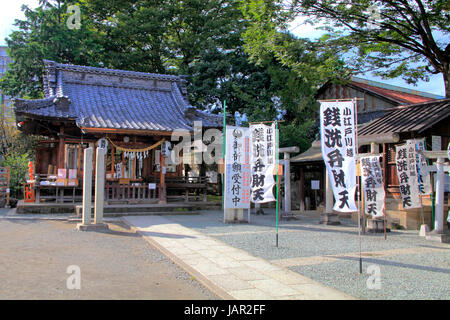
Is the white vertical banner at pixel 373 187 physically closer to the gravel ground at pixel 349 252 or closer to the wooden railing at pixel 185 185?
the gravel ground at pixel 349 252

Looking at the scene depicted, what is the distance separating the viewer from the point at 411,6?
1365 cm

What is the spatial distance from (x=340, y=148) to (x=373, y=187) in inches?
117

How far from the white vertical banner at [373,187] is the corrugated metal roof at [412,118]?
2.47 metres

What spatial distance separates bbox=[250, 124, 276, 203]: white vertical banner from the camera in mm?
10875

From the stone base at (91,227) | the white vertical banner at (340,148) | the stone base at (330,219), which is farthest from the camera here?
the stone base at (330,219)

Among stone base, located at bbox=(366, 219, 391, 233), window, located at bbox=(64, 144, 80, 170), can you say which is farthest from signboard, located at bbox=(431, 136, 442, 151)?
window, located at bbox=(64, 144, 80, 170)

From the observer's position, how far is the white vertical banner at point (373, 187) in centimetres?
1074

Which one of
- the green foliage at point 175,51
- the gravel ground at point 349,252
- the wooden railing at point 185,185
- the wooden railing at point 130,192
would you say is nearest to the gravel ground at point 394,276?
the gravel ground at point 349,252

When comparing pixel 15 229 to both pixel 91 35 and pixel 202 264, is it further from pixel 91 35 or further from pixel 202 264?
pixel 91 35

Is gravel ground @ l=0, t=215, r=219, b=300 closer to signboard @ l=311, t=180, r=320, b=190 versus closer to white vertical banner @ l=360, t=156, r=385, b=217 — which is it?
white vertical banner @ l=360, t=156, r=385, b=217

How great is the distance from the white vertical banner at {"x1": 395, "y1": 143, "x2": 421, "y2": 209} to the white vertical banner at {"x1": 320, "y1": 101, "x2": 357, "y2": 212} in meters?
4.04

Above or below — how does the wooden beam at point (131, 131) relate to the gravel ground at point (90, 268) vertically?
above

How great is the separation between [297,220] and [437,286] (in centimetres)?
860
